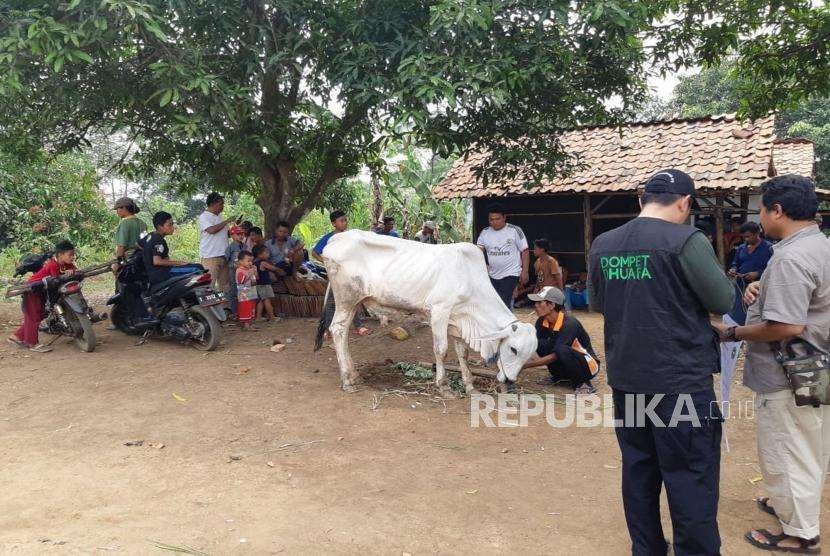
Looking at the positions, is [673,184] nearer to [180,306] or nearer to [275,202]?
[180,306]

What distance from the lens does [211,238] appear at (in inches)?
343

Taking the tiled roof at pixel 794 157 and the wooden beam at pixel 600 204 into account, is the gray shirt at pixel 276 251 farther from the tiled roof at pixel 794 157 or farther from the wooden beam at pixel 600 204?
the tiled roof at pixel 794 157

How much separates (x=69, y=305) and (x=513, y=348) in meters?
5.19

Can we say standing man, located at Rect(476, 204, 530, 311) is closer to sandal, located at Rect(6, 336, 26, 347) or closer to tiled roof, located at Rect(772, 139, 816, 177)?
sandal, located at Rect(6, 336, 26, 347)

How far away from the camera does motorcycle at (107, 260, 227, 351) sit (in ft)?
24.4

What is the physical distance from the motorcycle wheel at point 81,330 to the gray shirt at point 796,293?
6.98 m

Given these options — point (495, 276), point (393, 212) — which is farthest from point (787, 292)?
point (393, 212)

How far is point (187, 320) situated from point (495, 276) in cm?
372

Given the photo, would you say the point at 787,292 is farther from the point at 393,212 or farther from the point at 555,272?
the point at 393,212

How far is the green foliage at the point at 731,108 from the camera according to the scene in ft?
57.7

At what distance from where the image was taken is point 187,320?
7512mm

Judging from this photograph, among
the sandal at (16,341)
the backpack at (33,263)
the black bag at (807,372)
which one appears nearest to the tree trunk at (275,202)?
the backpack at (33,263)

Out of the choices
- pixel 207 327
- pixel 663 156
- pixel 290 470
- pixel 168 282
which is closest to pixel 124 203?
pixel 168 282

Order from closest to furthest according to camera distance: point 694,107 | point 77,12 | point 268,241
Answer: point 77,12 < point 268,241 < point 694,107
